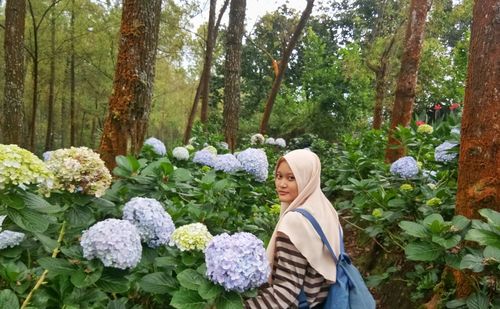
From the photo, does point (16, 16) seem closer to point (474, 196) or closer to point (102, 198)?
point (102, 198)

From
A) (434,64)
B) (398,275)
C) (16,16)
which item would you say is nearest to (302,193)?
(398,275)

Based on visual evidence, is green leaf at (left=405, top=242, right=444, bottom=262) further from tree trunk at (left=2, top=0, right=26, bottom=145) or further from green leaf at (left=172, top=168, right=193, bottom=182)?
tree trunk at (left=2, top=0, right=26, bottom=145)

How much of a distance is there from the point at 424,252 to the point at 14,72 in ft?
24.9

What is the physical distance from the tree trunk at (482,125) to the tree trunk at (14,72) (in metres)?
7.14

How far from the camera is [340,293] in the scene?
1.72m

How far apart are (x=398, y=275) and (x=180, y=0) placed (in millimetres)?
13524

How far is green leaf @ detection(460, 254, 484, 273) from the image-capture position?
195 centimetres

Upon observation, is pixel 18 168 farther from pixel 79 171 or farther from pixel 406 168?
pixel 406 168

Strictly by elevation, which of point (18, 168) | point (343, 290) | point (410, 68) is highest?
point (410, 68)

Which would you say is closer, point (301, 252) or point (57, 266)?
point (57, 266)

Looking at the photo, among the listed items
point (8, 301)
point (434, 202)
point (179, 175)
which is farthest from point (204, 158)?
point (8, 301)

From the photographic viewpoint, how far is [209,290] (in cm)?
132

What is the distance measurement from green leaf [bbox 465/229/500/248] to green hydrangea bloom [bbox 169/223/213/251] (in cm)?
113

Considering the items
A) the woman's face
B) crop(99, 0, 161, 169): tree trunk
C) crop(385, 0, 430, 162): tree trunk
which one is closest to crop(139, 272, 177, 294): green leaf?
the woman's face
